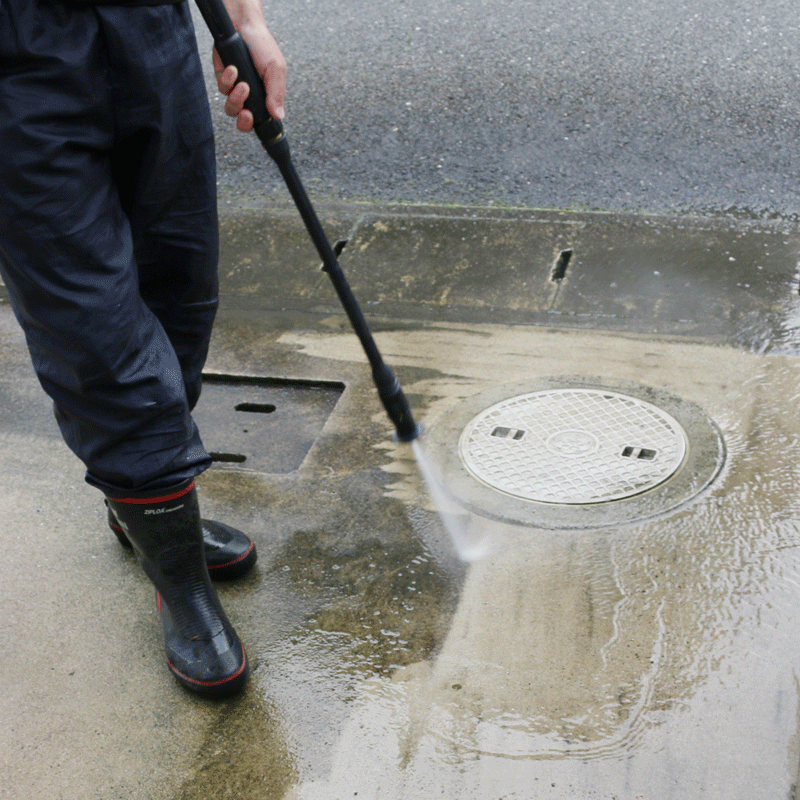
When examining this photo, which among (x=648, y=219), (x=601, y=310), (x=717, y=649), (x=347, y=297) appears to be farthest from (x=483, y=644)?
(x=648, y=219)

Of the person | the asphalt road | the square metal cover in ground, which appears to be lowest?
the square metal cover in ground

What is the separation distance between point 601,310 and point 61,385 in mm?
1796

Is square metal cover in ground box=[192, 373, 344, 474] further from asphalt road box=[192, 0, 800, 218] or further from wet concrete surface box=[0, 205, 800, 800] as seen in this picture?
asphalt road box=[192, 0, 800, 218]

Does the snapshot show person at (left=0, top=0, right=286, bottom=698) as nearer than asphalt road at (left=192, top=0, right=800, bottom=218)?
Yes

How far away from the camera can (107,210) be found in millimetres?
1609

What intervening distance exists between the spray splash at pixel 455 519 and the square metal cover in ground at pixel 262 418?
0.37 m

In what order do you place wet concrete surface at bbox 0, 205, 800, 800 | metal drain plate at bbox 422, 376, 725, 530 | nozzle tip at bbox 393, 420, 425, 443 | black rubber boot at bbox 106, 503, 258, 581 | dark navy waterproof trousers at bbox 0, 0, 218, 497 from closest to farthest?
dark navy waterproof trousers at bbox 0, 0, 218, 497 → wet concrete surface at bbox 0, 205, 800, 800 → black rubber boot at bbox 106, 503, 258, 581 → metal drain plate at bbox 422, 376, 725, 530 → nozzle tip at bbox 393, 420, 425, 443

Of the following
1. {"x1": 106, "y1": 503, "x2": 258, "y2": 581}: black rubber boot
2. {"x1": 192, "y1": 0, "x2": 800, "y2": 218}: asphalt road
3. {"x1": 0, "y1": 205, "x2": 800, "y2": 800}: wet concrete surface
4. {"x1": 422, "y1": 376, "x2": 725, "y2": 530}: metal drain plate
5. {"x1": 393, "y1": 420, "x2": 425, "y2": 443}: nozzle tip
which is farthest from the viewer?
{"x1": 192, "y1": 0, "x2": 800, "y2": 218}: asphalt road

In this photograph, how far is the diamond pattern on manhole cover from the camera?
2227 millimetres

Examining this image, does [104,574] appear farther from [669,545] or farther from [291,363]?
[669,545]

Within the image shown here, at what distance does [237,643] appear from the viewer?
1.82m

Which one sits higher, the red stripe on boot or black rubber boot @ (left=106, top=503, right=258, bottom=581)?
the red stripe on boot

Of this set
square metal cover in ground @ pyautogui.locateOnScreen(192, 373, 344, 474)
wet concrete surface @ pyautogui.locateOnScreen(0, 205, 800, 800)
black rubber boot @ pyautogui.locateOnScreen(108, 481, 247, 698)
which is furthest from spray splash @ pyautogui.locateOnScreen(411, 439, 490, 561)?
black rubber boot @ pyautogui.locateOnScreen(108, 481, 247, 698)

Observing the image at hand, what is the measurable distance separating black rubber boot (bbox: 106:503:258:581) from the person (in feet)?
0.49
